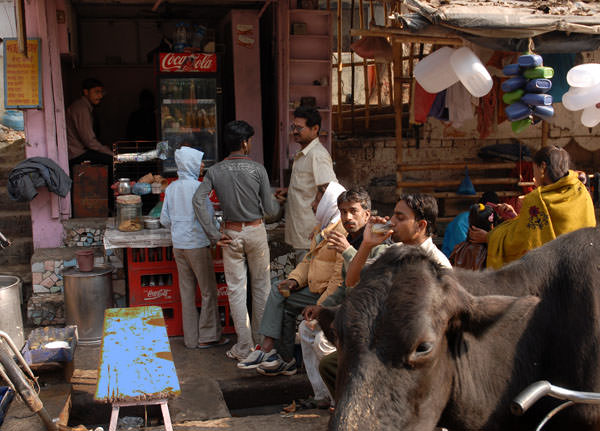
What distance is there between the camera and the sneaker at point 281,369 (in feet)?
17.9

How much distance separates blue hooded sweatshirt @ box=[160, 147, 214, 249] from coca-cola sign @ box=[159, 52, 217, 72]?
1.91 m

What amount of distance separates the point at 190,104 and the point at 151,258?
2.22 meters

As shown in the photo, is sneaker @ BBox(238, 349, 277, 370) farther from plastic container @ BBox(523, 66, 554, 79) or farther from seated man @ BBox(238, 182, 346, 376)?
plastic container @ BBox(523, 66, 554, 79)

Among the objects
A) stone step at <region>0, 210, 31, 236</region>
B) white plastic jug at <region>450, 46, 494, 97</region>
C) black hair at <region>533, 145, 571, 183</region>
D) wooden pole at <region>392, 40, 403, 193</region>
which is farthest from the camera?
stone step at <region>0, 210, 31, 236</region>

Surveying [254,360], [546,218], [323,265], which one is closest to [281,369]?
[254,360]

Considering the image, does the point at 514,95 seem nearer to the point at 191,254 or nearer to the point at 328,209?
the point at 328,209

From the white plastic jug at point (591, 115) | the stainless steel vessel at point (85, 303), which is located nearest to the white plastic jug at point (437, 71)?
the white plastic jug at point (591, 115)

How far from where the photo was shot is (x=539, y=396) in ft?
7.70

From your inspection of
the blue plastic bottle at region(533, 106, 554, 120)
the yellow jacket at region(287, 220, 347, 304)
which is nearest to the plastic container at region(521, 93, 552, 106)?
the blue plastic bottle at region(533, 106, 554, 120)

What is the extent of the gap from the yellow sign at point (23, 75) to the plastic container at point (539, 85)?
4.97 meters

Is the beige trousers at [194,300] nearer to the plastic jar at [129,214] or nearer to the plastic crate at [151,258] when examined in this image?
the plastic crate at [151,258]

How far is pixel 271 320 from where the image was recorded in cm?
527

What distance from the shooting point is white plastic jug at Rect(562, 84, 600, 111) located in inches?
226

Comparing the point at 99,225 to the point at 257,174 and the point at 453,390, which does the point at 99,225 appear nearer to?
the point at 257,174
